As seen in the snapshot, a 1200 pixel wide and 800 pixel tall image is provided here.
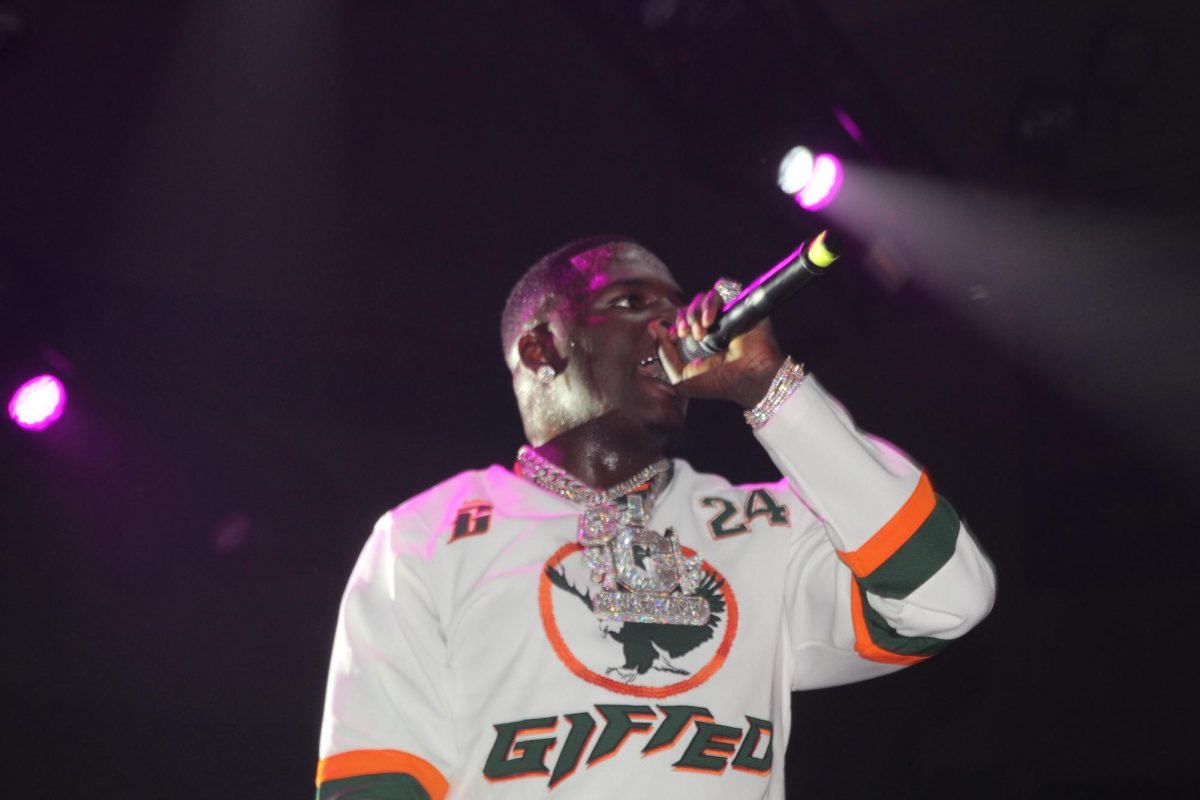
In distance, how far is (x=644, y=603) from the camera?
2.15 meters

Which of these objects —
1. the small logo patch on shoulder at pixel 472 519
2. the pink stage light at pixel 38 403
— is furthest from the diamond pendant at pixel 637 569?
the pink stage light at pixel 38 403

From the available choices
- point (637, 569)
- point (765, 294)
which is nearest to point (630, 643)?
point (637, 569)

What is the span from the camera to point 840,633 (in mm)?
2215

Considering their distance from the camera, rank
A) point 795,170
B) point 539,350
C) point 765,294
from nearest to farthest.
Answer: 1. point 765,294
2. point 539,350
3. point 795,170

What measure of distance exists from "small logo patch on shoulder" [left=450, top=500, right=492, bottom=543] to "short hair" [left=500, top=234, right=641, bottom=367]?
21.3 inches

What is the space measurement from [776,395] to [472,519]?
2.15 feet

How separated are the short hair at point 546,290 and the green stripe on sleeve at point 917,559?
0.98m

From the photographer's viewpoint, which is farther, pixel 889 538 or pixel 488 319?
pixel 488 319

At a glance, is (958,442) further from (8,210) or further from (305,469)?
(8,210)

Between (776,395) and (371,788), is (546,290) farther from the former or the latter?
(371,788)

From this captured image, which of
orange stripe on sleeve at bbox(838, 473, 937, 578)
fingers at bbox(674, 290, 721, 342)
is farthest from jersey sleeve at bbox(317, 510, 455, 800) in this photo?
orange stripe on sleeve at bbox(838, 473, 937, 578)

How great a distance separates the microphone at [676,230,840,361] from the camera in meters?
1.68

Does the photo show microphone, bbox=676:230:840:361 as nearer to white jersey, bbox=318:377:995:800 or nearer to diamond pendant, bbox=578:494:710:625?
white jersey, bbox=318:377:995:800

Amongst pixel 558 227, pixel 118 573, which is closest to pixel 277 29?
pixel 558 227
